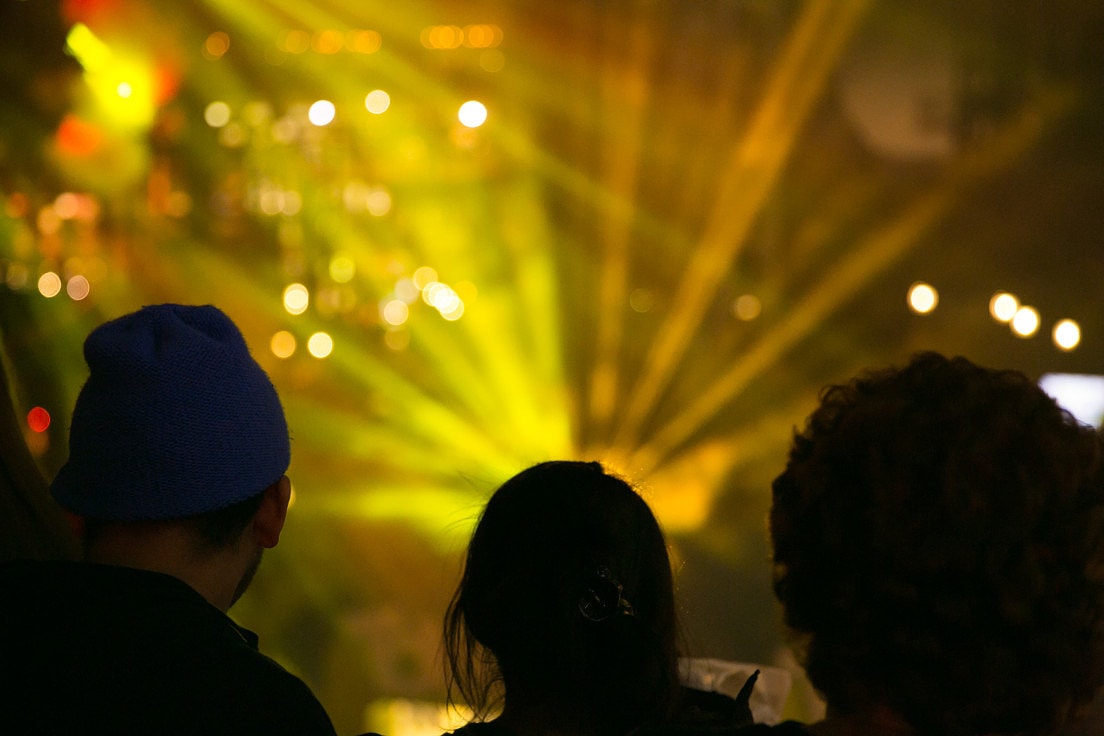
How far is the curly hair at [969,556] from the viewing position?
0.83m

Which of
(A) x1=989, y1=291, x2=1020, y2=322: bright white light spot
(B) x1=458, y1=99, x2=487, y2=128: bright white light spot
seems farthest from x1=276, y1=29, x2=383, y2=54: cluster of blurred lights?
(A) x1=989, y1=291, x2=1020, y2=322: bright white light spot

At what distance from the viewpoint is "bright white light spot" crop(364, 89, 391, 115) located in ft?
21.2

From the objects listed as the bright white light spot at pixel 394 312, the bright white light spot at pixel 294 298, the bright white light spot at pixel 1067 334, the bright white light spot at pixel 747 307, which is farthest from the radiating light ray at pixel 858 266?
the bright white light spot at pixel 294 298

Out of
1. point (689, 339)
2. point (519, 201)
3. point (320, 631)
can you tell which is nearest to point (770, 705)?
point (320, 631)

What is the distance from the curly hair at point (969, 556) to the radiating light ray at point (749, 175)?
4.95 meters

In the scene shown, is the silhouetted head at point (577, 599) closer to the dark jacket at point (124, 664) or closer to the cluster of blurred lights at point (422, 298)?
the dark jacket at point (124, 664)

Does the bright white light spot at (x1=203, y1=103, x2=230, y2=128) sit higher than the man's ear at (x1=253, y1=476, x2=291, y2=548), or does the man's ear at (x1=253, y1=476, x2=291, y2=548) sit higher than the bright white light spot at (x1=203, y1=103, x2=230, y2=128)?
the bright white light spot at (x1=203, y1=103, x2=230, y2=128)

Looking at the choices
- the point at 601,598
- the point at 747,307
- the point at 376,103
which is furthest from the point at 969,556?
the point at 376,103

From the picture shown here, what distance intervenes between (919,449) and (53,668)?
79cm

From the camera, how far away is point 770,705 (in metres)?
1.68

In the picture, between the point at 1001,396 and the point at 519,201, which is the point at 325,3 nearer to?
the point at 519,201

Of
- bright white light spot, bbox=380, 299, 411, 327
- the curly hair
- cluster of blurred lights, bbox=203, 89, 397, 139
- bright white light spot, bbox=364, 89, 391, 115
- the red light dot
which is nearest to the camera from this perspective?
the curly hair

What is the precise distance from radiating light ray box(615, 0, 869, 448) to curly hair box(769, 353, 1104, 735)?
4946 mm

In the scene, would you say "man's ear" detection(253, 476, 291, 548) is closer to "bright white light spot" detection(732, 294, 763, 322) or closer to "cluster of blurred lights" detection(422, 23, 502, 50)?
"bright white light spot" detection(732, 294, 763, 322)
